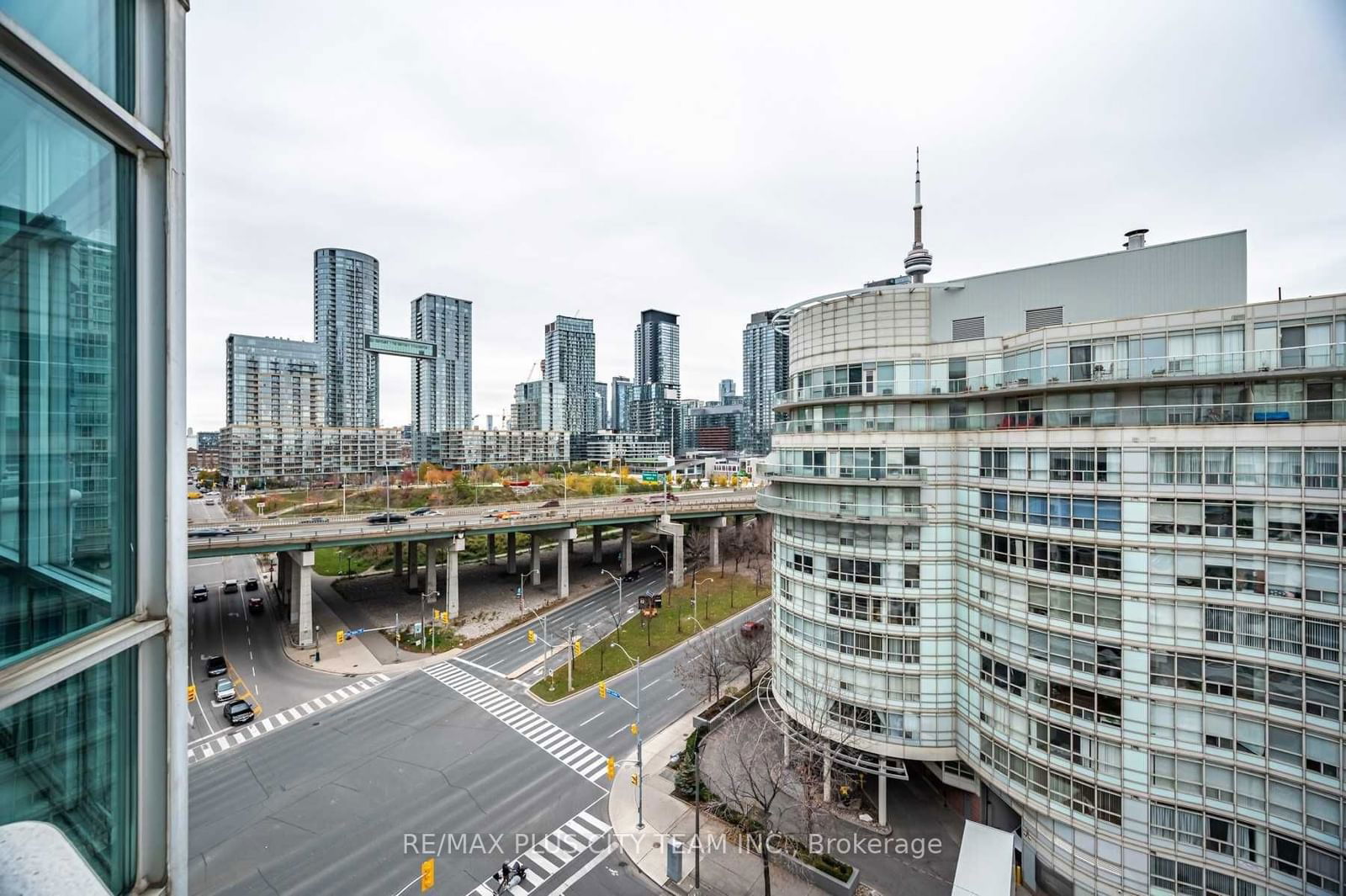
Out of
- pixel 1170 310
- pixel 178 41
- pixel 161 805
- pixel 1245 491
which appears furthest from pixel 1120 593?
pixel 178 41

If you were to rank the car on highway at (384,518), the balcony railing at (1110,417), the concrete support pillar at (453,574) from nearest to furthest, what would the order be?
the balcony railing at (1110,417), the concrete support pillar at (453,574), the car on highway at (384,518)

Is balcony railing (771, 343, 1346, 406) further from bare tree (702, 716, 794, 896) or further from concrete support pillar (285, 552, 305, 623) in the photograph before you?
concrete support pillar (285, 552, 305, 623)

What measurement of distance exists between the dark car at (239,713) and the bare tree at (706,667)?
2884 cm

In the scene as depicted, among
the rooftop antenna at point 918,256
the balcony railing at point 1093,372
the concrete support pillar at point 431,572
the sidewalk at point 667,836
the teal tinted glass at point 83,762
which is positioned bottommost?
the sidewalk at point 667,836

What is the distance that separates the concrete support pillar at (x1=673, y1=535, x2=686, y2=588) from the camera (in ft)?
232

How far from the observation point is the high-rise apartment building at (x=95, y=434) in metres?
4.14

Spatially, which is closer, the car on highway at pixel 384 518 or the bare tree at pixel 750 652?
the bare tree at pixel 750 652

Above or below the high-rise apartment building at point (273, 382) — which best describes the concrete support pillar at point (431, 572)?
below

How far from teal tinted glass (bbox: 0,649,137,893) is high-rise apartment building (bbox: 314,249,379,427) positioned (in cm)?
19469

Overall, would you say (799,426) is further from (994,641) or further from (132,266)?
(132,266)

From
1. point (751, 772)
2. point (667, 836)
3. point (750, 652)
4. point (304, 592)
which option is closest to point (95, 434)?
point (667, 836)

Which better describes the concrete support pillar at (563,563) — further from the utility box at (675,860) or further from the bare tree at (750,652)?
the utility box at (675,860)

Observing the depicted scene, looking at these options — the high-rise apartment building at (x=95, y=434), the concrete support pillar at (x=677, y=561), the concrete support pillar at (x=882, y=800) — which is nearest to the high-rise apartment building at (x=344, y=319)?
the concrete support pillar at (x=677, y=561)

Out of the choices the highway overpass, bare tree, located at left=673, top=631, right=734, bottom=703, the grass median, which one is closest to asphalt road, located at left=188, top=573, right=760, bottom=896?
bare tree, located at left=673, top=631, right=734, bottom=703
